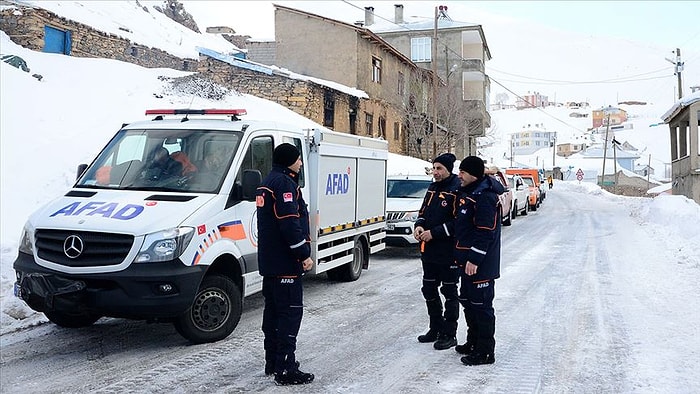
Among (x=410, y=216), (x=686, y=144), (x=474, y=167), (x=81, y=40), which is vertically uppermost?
(x=81, y=40)

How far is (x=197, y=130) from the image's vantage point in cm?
735

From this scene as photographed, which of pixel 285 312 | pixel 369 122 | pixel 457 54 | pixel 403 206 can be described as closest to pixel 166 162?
pixel 285 312

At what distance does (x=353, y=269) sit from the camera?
34.4ft

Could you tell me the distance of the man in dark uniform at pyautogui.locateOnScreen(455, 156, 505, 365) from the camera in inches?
225

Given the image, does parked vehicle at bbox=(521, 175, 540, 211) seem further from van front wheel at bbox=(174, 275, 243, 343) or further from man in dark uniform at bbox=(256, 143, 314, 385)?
man in dark uniform at bbox=(256, 143, 314, 385)

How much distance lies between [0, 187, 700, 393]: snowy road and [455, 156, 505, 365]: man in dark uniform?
0.32m

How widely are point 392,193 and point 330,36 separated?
1920 centimetres

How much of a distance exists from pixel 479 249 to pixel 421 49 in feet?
144

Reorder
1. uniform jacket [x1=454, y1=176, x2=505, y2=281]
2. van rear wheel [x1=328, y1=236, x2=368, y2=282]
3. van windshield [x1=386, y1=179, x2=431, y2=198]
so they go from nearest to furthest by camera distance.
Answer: uniform jacket [x1=454, y1=176, x2=505, y2=281] < van rear wheel [x1=328, y1=236, x2=368, y2=282] < van windshield [x1=386, y1=179, x2=431, y2=198]

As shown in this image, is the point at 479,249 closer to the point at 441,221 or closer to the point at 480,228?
the point at 480,228

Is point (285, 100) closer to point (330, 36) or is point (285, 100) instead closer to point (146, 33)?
point (330, 36)

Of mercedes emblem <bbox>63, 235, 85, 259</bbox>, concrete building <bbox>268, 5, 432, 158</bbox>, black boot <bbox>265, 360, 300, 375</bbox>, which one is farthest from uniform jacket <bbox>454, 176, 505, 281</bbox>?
concrete building <bbox>268, 5, 432, 158</bbox>

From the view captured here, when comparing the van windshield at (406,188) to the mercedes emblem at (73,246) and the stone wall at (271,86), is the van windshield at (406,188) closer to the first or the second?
the mercedes emblem at (73,246)

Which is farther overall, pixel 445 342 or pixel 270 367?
pixel 445 342
